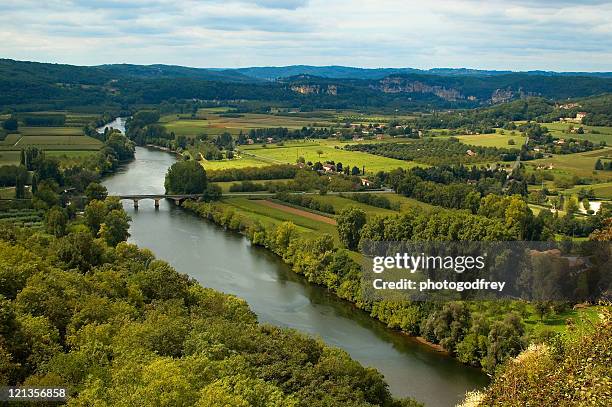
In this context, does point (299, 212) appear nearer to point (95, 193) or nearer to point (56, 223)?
point (95, 193)

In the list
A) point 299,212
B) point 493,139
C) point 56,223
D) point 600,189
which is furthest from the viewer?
point 493,139

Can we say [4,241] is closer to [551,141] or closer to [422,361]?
[422,361]

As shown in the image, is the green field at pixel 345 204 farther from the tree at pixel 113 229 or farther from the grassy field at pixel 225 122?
the grassy field at pixel 225 122

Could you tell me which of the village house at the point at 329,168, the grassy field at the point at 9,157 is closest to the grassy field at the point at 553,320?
the village house at the point at 329,168

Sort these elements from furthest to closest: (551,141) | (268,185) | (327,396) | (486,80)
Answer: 1. (486,80)
2. (551,141)
3. (268,185)
4. (327,396)

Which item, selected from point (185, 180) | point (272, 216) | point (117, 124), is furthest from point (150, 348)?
point (117, 124)

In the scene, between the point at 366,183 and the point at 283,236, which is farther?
the point at 366,183

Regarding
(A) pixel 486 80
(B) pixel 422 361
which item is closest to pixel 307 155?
(B) pixel 422 361
